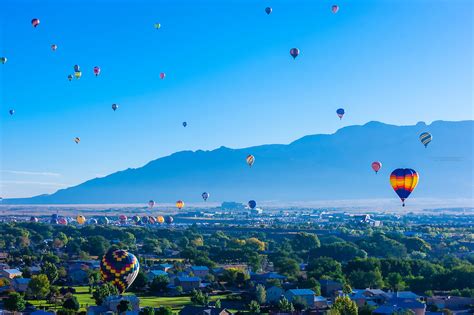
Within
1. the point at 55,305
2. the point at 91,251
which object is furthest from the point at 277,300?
the point at 91,251

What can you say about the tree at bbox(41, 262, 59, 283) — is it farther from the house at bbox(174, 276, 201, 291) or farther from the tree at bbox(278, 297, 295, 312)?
the tree at bbox(278, 297, 295, 312)

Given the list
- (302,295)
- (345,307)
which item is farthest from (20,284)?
(345,307)

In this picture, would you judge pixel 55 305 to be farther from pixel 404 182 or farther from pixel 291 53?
pixel 291 53

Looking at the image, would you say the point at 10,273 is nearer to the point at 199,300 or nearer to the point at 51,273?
the point at 51,273

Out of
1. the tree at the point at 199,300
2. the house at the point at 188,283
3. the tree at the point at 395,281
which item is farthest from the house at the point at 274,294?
the tree at the point at 395,281

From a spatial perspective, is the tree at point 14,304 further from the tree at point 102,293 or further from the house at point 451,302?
the house at point 451,302

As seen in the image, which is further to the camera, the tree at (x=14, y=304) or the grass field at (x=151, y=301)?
the grass field at (x=151, y=301)
